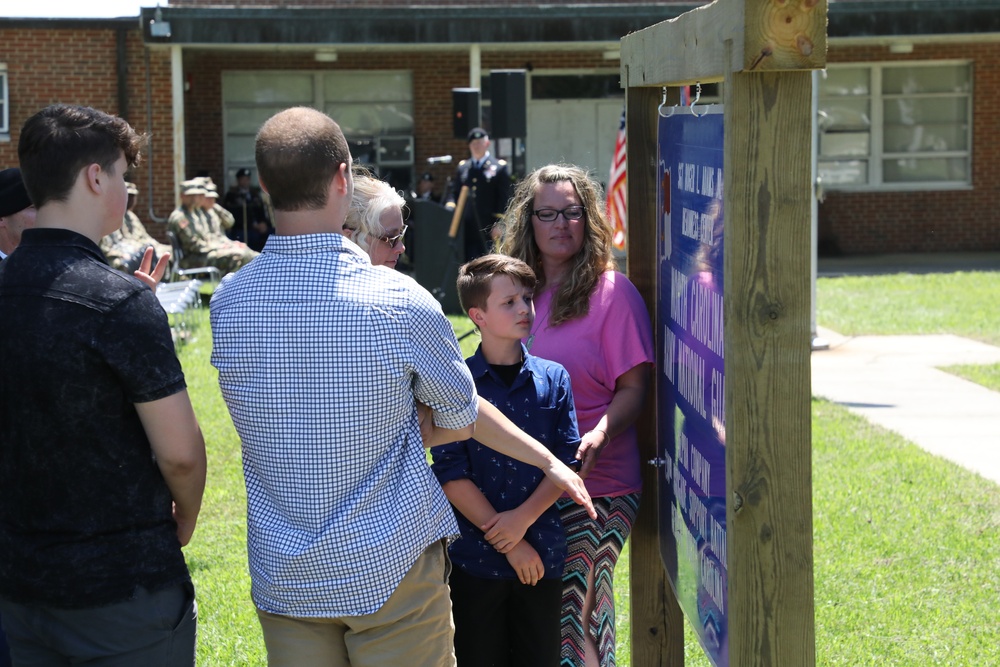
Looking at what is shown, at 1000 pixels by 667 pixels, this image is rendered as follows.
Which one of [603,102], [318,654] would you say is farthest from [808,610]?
[603,102]

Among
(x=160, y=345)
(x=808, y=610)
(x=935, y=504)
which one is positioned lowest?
(x=935, y=504)

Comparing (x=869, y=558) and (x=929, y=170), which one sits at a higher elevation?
(x=929, y=170)

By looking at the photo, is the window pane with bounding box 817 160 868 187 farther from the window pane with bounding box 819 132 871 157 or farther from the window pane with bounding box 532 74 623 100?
the window pane with bounding box 532 74 623 100

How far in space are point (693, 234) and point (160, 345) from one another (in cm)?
123

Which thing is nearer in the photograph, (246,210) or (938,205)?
(246,210)

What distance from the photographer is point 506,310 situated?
309cm

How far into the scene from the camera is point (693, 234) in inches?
109

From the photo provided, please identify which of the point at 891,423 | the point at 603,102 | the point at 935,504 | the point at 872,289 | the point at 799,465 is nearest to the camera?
the point at 799,465

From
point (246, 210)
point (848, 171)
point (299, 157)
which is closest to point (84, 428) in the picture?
point (299, 157)

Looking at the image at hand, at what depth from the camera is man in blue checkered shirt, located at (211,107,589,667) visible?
2.31 meters

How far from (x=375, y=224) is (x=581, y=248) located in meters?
0.67

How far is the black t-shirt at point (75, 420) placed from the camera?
2.27 m

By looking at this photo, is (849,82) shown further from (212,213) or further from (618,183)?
(212,213)

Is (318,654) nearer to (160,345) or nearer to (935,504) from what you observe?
(160,345)
